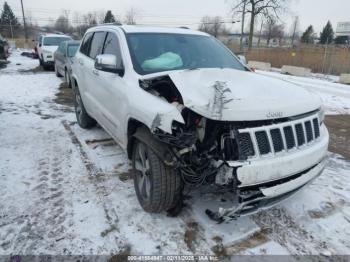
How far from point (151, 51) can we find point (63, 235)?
230 cm

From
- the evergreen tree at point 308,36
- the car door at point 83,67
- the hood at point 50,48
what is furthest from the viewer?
the evergreen tree at point 308,36

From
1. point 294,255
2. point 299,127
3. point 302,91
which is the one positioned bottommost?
point 294,255

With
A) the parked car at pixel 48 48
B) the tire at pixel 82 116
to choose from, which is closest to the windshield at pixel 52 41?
the parked car at pixel 48 48

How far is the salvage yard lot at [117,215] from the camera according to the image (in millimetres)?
2684

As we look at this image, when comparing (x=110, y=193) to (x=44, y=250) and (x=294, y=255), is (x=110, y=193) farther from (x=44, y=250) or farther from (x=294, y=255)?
(x=294, y=255)

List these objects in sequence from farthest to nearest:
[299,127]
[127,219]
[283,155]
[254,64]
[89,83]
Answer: [254,64] < [89,83] < [127,219] < [299,127] < [283,155]

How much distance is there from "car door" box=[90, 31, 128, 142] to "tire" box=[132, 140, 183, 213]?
1.70 ft

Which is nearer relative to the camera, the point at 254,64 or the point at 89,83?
the point at 89,83

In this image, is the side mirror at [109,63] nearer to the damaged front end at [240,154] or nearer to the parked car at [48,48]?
the damaged front end at [240,154]

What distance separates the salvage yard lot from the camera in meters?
2.68

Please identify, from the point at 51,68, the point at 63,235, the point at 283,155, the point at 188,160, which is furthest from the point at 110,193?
the point at 51,68

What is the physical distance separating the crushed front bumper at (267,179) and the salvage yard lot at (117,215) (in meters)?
0.45

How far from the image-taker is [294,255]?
2.61 m

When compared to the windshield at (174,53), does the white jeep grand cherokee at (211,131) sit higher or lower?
lower
